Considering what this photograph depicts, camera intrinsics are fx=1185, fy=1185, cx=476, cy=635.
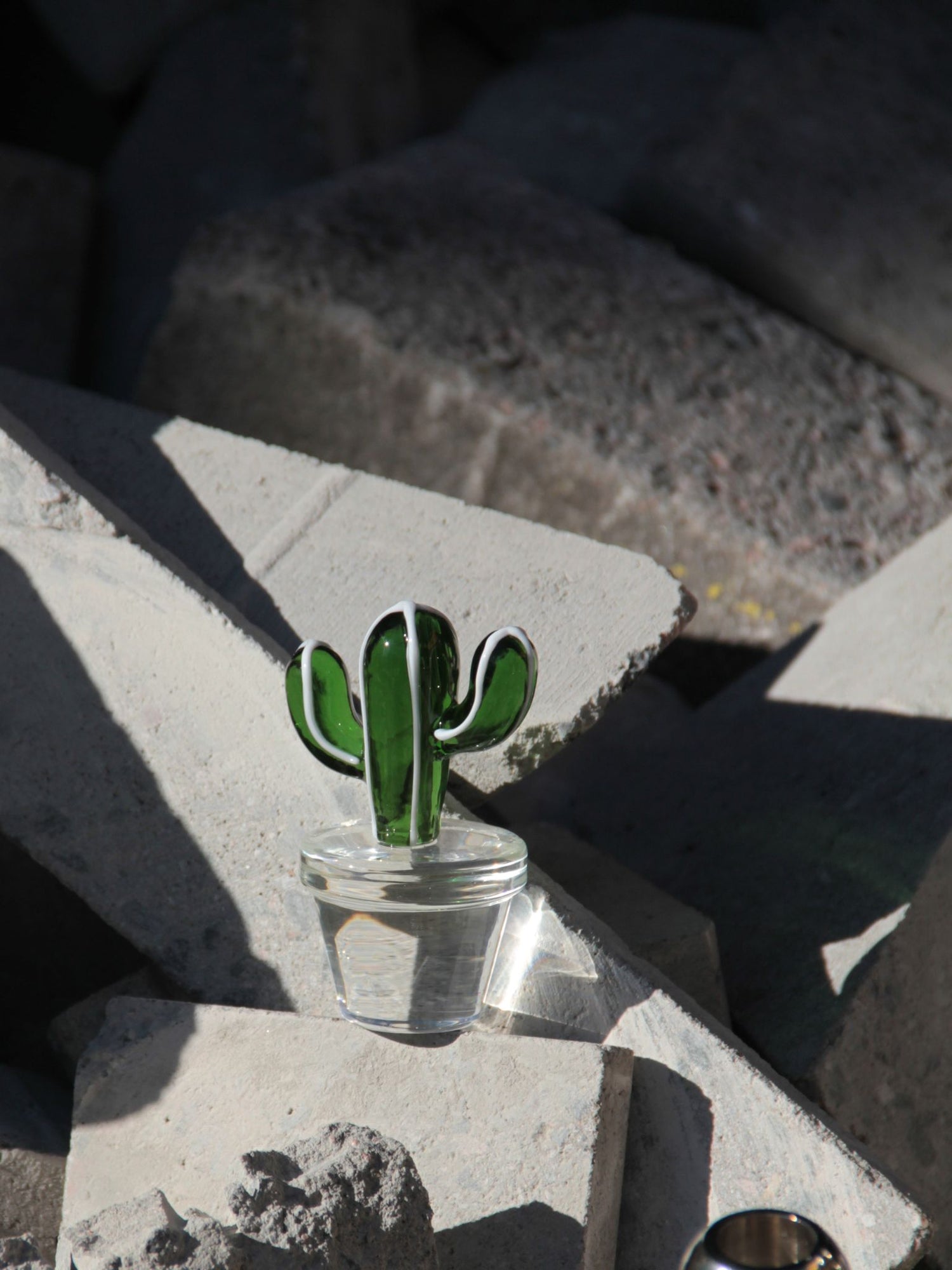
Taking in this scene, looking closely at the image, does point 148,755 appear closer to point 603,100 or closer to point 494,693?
point 494,693

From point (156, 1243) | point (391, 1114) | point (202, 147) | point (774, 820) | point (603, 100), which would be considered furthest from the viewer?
point (603, 100)

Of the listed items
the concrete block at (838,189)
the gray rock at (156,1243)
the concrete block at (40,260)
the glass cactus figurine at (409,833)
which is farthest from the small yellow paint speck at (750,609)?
the concrete block at (40,260)

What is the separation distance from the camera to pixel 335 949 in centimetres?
114

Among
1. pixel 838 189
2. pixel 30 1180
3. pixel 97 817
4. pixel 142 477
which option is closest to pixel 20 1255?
pixel 30 1180

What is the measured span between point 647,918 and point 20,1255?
757mm

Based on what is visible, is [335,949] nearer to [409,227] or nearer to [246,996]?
[246,996]

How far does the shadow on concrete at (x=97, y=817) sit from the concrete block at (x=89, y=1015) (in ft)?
0.19

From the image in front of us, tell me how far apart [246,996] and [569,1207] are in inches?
16.8

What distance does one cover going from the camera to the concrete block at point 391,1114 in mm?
1087

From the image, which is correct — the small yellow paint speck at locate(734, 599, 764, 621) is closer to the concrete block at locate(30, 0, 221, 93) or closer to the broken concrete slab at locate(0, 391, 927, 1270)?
the broken concrete slab at locate(0, 391, 927, 1270)

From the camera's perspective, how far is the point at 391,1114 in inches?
45.5

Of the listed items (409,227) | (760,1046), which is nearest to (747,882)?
(760,1046)

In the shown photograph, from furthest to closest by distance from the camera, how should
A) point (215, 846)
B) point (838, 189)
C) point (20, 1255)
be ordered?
point (838, 189)
point (215, 846)
point (20, 1255)

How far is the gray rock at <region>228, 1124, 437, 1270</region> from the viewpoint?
0.92 meters
